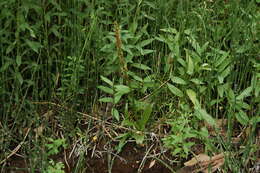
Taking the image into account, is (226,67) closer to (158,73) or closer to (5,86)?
(158,73)

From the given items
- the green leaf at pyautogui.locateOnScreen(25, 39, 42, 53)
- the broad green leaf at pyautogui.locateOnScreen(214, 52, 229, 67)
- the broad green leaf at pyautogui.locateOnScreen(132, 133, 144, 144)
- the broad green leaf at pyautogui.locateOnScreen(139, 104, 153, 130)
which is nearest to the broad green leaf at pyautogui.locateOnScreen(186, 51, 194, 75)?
the broad green leaf at pyautogui.locateOnScreen(214, 52, 229, 67)

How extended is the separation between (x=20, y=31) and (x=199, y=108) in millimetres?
918

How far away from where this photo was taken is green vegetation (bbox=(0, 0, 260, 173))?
2400 mm

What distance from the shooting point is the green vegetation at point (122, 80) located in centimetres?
240

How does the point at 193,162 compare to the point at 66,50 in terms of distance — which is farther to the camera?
the point at 66,50

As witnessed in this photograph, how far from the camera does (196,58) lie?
98.3 inches

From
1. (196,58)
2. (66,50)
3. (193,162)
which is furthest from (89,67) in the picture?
(193,162)

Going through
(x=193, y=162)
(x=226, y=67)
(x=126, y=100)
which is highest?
(x=226, y=67)

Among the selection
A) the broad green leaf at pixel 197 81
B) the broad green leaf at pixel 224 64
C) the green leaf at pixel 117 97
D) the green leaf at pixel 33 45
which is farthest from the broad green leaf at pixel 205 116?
the green leaf at pixel 33 45

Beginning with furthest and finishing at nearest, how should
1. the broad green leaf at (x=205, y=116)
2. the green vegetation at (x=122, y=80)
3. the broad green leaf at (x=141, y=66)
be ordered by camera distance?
the broad green leaf at (x=141, y=66), the green vegetation at (x=122, y=80), the broad green leaf at (x=205, y=116)

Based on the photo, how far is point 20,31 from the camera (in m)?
2.47

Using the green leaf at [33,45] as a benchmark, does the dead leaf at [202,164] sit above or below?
below

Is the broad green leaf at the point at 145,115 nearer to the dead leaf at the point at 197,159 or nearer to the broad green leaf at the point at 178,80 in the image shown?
the broad green leaf at the point at 178,80

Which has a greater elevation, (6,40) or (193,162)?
(6,40)
